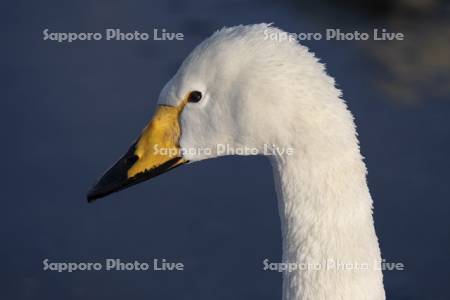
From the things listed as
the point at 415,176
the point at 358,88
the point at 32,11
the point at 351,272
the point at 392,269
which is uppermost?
the point at 32,11

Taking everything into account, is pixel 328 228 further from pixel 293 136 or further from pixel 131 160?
pixel 131 160

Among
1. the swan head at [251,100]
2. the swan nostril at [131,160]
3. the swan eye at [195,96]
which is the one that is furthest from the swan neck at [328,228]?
the swan nostril at [131,160]

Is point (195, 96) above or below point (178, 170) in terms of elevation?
below

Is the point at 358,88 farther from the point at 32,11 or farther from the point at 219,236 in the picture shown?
the point at 32,11

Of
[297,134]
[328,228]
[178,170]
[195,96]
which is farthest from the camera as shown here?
[178,170]

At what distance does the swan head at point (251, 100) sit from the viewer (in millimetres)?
3953

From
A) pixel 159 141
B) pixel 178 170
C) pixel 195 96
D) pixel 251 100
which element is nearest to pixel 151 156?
pixel 159 141

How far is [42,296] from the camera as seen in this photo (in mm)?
6535

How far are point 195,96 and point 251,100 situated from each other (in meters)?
0.32

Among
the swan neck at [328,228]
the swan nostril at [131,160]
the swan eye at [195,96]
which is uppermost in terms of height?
the swan eye at [195,96]

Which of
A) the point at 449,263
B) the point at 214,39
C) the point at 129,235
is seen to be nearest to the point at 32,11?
the point at 129,235

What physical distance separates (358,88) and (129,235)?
86.4 inches

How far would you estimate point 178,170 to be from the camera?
23.4 ft

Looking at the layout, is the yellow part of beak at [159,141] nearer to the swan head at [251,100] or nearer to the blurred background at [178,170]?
the swan head at [251,100]
